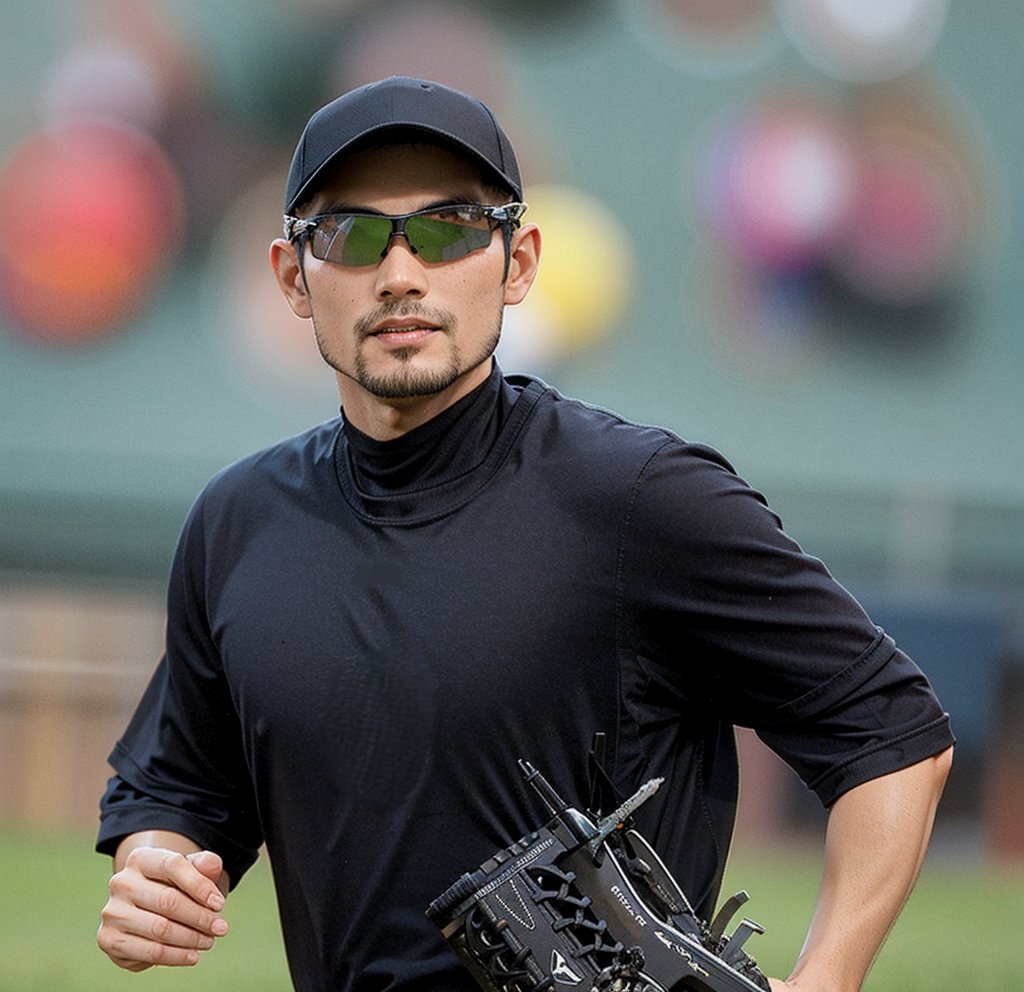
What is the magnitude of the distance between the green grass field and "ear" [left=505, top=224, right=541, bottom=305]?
4088mm

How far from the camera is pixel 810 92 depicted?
43.4 feet

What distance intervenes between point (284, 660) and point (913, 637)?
21.8 ft

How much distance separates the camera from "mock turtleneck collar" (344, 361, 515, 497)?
2.77 metres

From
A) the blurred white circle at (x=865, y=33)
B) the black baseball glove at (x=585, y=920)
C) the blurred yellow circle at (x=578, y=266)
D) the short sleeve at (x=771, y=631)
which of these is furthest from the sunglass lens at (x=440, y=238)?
the blurred white circle at (x=865, y=33)

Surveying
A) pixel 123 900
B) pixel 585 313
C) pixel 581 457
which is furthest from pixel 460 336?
pixel 585 313

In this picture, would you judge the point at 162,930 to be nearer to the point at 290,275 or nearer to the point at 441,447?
the point at 441,447

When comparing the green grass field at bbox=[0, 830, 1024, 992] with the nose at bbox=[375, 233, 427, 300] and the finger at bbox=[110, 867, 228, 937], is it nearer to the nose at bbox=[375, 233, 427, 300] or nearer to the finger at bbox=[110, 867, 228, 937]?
the finger at bbox=[110, 867, 228, 937]

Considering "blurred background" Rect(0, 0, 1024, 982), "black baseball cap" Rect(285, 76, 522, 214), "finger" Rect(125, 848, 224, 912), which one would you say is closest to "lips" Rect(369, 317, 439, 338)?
"black baseball cap" Rect(285, 76, 522, 214)

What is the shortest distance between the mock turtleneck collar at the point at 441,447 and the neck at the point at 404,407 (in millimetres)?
12

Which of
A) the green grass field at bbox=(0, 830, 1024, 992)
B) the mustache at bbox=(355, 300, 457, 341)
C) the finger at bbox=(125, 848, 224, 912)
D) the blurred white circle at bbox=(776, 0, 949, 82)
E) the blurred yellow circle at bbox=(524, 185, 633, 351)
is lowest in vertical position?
the finger at bbox=(125, 848, 224, 912)

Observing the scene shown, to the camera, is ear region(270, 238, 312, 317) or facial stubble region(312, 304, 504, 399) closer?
facial stubble region(312, 304, 504, 399)

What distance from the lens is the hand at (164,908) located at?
8.71 feet

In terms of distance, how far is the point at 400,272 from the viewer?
8.83ft

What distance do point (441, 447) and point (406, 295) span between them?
0.22m
